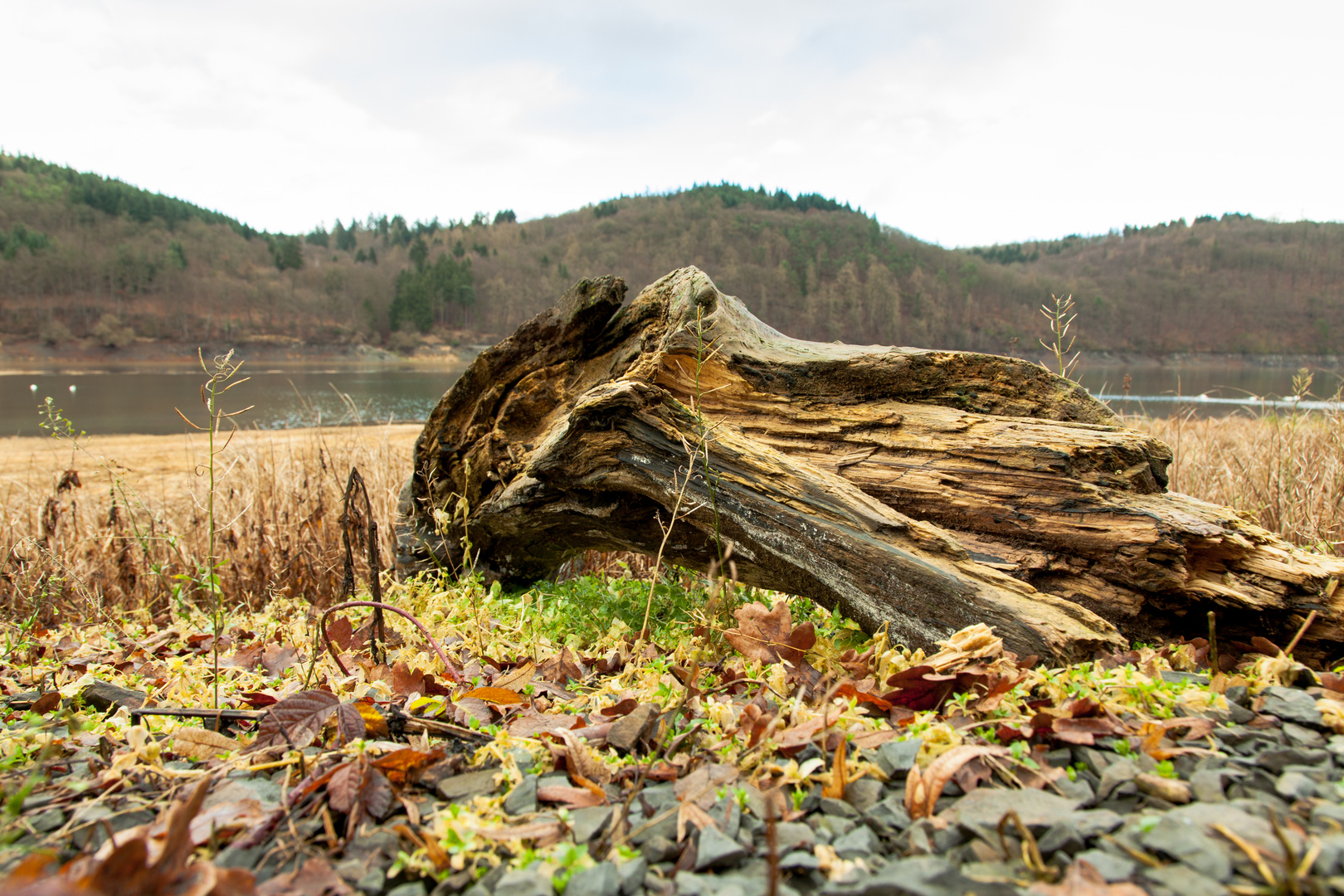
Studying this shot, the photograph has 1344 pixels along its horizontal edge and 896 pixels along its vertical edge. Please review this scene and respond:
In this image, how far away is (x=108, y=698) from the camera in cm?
221

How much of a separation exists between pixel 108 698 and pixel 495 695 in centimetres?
139

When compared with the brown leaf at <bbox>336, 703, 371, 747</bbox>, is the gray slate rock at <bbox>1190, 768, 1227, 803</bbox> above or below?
above

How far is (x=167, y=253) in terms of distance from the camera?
78.5 m

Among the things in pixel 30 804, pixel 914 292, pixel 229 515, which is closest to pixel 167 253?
pixel 914 292

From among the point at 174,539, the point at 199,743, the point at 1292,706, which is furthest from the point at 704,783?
the point at 174,539

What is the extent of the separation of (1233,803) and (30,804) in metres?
2.54

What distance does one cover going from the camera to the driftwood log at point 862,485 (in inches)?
98.0

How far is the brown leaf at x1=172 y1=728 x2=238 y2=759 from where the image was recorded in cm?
172

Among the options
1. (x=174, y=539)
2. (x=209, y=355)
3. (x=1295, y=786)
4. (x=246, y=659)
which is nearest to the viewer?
(x=1295, y=786)

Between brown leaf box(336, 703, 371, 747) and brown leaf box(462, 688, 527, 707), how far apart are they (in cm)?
32

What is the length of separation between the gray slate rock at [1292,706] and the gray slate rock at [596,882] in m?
1.68

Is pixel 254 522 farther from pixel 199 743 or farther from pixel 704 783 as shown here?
pixel 704 783

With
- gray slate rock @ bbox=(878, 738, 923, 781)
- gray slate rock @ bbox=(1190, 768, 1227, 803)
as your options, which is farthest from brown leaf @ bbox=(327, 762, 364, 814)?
gray slate rock @ bbox=(1190, 768, 1227, 803)

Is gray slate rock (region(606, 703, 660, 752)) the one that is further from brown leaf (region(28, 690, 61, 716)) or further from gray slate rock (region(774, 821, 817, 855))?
brown leaf (region(28, 690, 61, 716))
